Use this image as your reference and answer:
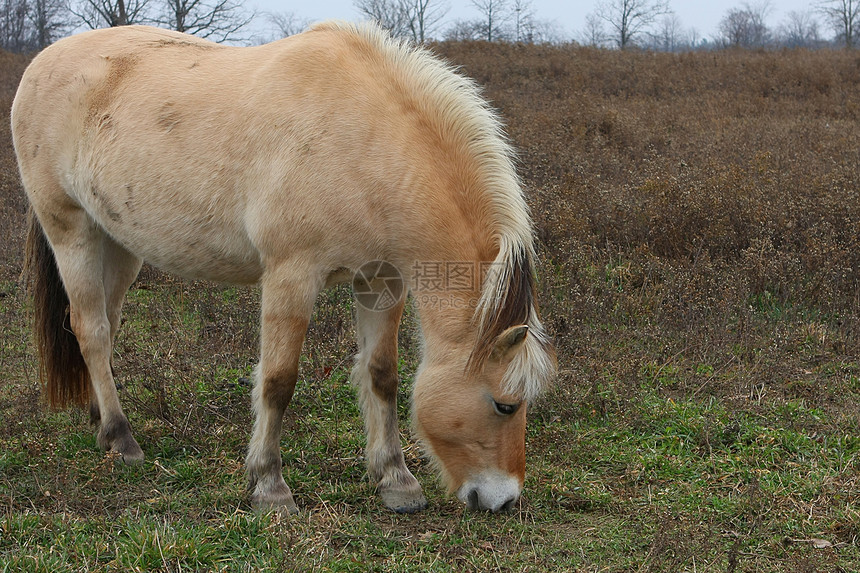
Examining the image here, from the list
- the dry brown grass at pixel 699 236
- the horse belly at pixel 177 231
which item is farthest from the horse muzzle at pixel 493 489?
the dry brown grass at pixel 699 236

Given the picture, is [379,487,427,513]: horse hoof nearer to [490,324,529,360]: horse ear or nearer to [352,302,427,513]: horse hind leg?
[352,302,427,513]: horse hind leg

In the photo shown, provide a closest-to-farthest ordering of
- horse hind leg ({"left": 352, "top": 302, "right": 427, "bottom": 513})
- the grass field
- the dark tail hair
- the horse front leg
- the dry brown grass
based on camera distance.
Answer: the grass field
the horse front leg
horse hind leg ({"left": 352, "top": 302, "right": 427, "bottom": 513})
the dark tail hair
the dry brown grass

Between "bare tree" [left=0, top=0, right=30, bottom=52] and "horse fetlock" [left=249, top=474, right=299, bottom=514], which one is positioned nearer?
"horse fetlock" [left=249, top=474, right=299, bottom=514]

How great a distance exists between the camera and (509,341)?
10.1 feet

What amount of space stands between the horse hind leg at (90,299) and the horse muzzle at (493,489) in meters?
1.95

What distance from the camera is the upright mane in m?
3.13

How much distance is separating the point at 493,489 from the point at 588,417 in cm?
141

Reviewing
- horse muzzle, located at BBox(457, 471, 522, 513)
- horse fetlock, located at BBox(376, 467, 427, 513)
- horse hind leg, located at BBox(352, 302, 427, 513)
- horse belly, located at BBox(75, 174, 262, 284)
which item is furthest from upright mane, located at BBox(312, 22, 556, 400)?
horse belly, located at BBox(75, 174, 262, 284)

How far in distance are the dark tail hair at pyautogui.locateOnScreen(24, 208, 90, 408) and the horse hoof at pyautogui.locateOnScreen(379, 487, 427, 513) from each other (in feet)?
6.63

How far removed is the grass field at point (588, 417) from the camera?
3188mm

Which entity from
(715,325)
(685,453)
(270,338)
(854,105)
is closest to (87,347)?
(270,338)

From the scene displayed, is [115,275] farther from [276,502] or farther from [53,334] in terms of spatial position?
[276,502]

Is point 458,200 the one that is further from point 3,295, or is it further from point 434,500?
point 3,295

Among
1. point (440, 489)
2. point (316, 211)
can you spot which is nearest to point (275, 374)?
point (316, 211)
